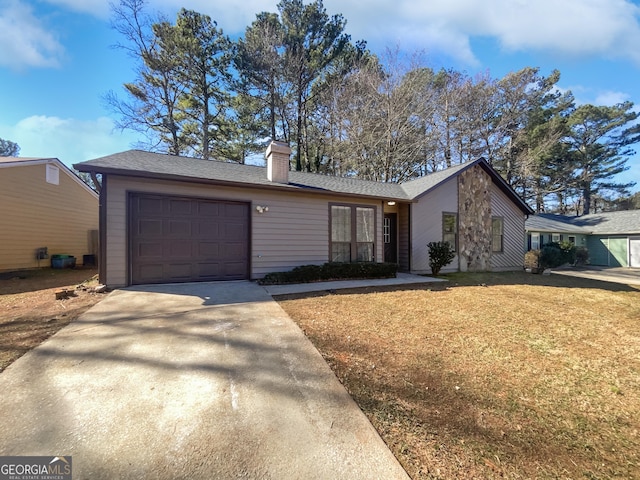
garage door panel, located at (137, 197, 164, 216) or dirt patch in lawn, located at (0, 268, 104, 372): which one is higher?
garage door panel, located at (137, 197, 164, 216)

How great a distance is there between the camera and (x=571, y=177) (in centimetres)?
2284

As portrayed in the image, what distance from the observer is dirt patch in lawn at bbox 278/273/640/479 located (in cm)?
173

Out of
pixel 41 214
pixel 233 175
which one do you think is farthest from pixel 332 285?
pixel 41 214

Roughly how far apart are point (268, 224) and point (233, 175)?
5.77 ft

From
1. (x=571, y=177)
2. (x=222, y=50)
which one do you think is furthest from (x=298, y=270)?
(x=571, y=177)

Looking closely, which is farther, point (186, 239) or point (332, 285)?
point (332, 285)

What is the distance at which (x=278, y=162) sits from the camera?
8.34 meters

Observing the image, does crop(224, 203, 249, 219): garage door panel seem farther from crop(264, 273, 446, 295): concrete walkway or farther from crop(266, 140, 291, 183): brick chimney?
crop(264, 273, 446, 295): concrete walkway

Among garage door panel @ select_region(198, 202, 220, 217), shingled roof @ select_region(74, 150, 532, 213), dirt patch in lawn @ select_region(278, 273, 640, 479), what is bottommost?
dirt patch in lawn @ select_region(278, 273, 640, 479)

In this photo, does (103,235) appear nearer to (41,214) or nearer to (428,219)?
(41,214)

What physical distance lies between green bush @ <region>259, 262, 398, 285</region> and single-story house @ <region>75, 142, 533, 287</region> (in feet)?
2.22

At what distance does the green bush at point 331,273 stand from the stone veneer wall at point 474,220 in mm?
4400

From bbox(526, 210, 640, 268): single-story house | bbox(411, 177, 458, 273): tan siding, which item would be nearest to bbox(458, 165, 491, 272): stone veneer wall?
bbox(411, 177, 458, 273): tan siding

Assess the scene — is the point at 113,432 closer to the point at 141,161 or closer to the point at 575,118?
the point at 141,161
